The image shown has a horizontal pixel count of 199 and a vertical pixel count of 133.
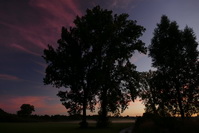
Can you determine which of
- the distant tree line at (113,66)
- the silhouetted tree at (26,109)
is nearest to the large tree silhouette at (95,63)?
the distant tree line at (113,66)

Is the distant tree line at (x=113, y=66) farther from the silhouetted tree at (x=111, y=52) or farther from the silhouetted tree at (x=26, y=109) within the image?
the silhouetted tree at (x=26, y=109)

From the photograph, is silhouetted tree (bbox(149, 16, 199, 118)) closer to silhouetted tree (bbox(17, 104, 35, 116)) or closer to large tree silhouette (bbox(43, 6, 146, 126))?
large tree silhouette (bbox(43, 6, 146, 126))

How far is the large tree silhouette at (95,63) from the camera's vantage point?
30375 millimetres

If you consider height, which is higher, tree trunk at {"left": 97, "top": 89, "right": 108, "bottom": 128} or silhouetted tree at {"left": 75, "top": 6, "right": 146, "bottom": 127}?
silhouetted tree at {"left": 75, "top": 6, "right": 146, "bottom": 127}

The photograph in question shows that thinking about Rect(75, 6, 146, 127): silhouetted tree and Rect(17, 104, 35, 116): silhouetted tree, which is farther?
Rect(17, 104, 35, 116): silhouetted tree

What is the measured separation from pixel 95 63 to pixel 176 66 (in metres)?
14.5

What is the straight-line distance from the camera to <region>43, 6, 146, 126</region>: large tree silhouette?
3038 cm

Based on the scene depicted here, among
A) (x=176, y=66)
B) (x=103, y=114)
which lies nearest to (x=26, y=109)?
(x=103, y=114)

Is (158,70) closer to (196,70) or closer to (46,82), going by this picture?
(196,70)

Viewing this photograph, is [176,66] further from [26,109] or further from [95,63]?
[26,109]

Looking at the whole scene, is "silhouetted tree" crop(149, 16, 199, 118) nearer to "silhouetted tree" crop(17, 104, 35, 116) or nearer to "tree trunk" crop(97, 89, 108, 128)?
"tree trunk" crop(97, 89, 108, 128)

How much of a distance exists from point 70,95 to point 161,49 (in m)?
19.5

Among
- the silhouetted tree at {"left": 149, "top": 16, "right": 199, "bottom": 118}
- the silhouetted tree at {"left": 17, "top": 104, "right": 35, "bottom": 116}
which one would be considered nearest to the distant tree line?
the silhouetted tree at {"left": 149, "top": 16, "right": 199, "bottom": 118}

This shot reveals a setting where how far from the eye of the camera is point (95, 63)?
31781 mm
